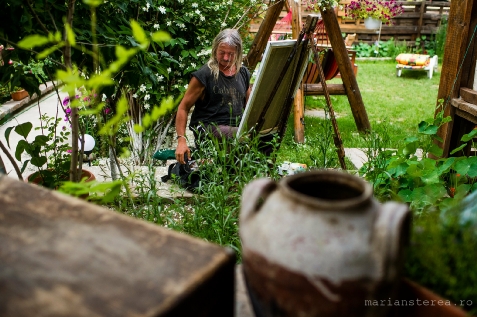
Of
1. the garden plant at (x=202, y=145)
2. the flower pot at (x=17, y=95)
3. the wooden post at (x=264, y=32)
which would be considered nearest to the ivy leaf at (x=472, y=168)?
the garden plant at (x=202, y=145)

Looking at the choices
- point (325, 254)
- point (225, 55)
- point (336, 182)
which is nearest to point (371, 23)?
point (225, 55)

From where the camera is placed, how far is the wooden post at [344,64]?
14.2ft

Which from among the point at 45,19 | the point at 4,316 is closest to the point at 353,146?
the point at 45,19

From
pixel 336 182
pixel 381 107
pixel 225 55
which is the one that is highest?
pixel 225 55

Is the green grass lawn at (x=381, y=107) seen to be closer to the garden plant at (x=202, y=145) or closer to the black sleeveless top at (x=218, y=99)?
the garden plant at (x=202, y=145)

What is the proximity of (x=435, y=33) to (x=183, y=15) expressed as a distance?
9808 millimetres

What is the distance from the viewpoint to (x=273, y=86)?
10.7 ft

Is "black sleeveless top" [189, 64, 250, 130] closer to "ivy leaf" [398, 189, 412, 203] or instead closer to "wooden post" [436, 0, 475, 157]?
"ivy leaf" [398, 189, 412, 203]

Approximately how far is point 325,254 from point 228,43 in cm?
273

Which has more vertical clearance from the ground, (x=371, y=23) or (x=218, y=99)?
(x=371, y=23)

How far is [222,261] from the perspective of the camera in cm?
90

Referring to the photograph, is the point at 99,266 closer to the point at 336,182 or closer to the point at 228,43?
the point at 336,182

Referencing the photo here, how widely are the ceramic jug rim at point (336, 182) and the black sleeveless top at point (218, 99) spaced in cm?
239

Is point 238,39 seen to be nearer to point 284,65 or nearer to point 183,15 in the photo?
point 284,65
